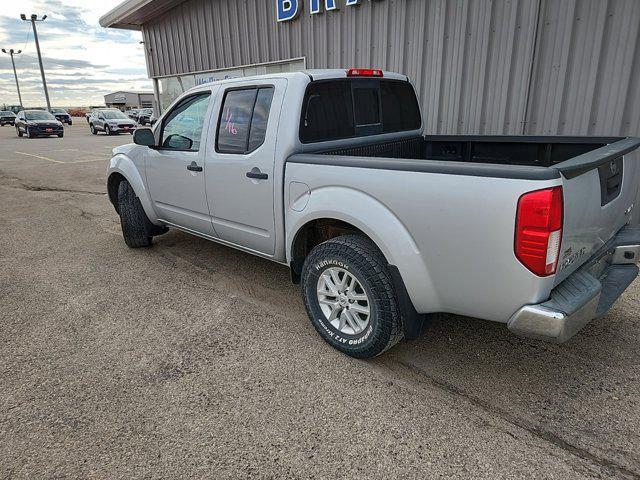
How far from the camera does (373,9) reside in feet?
22.6

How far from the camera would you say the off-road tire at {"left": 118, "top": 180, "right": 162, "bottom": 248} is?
195 inches

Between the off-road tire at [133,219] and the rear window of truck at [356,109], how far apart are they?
2.60m

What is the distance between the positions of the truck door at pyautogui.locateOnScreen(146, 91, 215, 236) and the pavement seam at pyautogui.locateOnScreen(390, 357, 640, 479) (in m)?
2.30

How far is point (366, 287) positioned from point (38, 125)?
29.0 metres

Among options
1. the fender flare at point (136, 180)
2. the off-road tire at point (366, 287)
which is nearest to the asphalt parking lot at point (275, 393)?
the off-road tire at point (366, 287)

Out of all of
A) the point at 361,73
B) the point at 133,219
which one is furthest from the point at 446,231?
the point at 133,219

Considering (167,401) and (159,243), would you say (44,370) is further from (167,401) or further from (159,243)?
(159,243)

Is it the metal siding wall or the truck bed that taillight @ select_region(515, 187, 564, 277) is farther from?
the metal siding wall

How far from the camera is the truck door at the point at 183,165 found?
383 centimetres

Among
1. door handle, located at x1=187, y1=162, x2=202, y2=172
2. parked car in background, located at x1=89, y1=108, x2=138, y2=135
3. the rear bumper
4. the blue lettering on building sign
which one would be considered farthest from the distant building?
the rear bumper

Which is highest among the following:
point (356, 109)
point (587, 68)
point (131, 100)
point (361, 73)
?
point (131, 100)

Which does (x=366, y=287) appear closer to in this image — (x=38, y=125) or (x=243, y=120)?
(x=243, y=120)

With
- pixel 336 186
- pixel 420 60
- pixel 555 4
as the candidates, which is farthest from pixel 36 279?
pixel 555 4

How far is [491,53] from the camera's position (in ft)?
18.7
